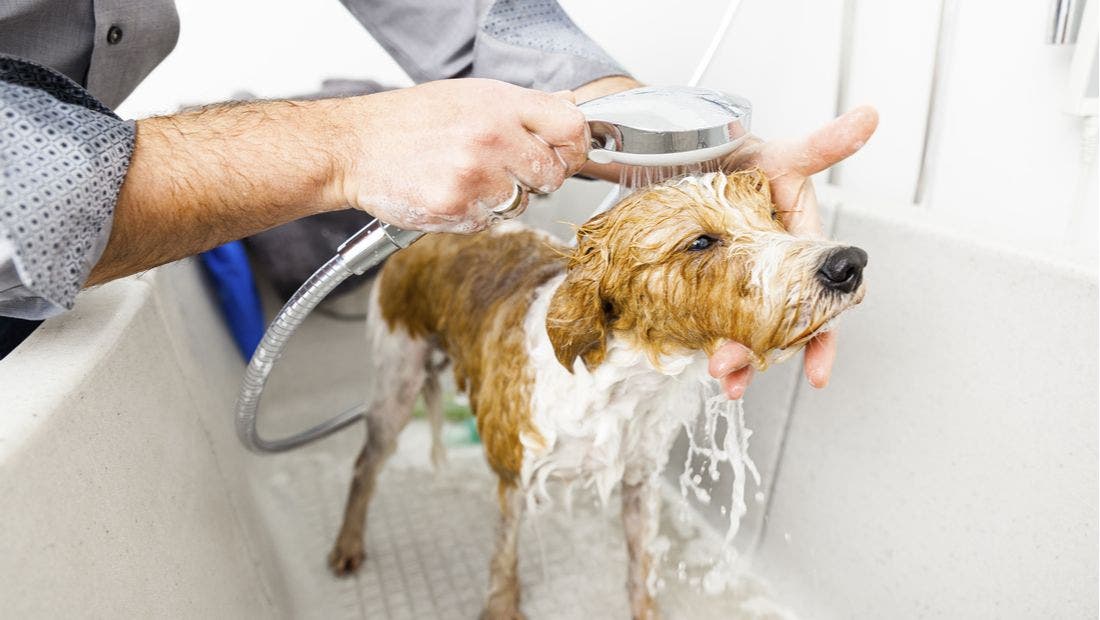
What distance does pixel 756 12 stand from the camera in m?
2.10

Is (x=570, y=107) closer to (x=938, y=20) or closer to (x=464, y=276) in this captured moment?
(x=464, y=276)

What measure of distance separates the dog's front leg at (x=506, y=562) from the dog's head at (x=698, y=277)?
1.41 ft

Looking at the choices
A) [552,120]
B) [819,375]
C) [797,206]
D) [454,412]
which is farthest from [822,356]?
[454,412]

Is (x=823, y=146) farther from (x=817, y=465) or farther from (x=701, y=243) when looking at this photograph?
(x=817, y=465)

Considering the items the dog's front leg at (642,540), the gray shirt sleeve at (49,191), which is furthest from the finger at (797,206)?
the gray shirt sleeve at (49,191)

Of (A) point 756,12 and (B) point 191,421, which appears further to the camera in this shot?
(A) point 756,12

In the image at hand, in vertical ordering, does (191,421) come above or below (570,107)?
below

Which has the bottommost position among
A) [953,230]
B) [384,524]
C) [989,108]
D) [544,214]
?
[384,524]

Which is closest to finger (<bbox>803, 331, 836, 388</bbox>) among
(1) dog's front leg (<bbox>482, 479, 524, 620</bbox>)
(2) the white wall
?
(2) the white wall

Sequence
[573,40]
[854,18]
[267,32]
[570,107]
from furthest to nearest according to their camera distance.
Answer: [267,32] < [854,18] < [573,40] < [570,107]

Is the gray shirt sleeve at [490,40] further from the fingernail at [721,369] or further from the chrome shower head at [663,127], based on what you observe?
the fingernail at [721,369]

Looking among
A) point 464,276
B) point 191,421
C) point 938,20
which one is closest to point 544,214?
point 464,276

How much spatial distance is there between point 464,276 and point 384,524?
2.82 feet

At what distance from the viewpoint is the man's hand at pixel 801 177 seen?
1.03 metres
